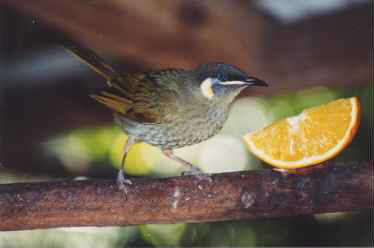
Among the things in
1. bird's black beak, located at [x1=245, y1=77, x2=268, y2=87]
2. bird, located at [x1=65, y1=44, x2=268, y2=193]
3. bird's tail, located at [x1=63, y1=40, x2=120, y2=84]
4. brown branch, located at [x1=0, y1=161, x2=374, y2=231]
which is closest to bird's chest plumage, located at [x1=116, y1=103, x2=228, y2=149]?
bird, located at [x1=65, y1=44, x2=268, y2=193]

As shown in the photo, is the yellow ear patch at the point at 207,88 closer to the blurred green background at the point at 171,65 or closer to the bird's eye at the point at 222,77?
the bird's eye at the point at 222,77

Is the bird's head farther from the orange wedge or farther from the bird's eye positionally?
the orange wedge

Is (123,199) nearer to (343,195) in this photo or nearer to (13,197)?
(13,197)

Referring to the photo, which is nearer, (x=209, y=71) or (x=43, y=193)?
(x=43, y=193)

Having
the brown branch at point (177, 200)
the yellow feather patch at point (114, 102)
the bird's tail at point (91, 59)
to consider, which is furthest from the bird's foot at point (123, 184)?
the bird's tail at point (91, 59)

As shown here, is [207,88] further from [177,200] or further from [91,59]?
[177,200]

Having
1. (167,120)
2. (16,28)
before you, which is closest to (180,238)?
(167,120)
